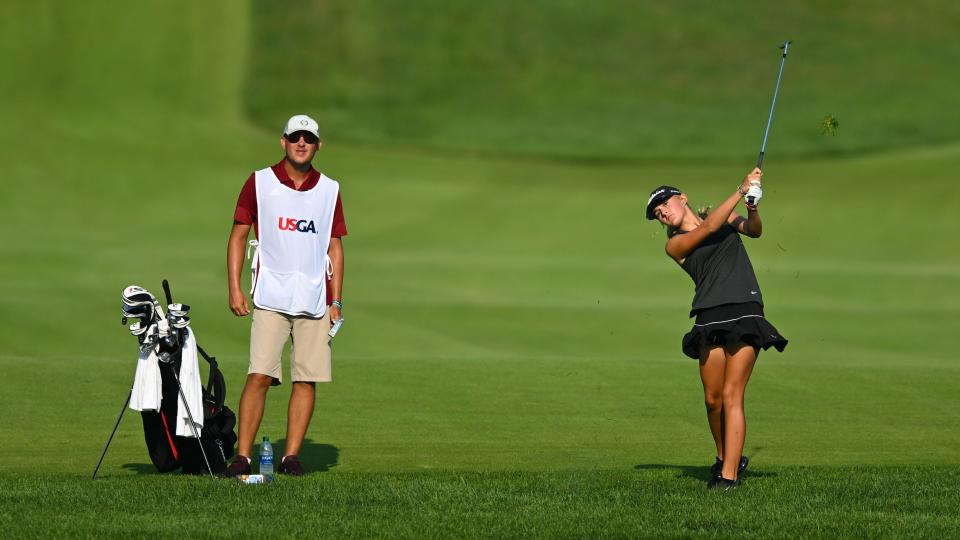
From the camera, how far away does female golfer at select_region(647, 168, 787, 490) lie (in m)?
9.58

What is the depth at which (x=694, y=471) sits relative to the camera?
10.2m

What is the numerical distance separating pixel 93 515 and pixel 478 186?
22310 mm

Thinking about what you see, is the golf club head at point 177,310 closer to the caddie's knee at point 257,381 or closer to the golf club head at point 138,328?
the golf club head at point 138,328

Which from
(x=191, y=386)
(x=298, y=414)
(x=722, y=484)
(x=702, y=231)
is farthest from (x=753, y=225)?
(x=191, y=386)

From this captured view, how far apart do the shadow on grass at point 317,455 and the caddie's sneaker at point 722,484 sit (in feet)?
7.94

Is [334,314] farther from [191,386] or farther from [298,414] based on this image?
[191,386]

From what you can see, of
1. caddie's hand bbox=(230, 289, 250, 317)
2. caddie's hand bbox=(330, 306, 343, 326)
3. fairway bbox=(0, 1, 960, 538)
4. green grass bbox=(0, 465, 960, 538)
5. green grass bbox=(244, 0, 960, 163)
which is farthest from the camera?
green grass bbox=(244, 0, 960, 163)

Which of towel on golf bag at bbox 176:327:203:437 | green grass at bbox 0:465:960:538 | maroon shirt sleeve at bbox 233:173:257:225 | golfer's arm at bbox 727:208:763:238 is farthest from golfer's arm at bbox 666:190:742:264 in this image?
towel on golf bag at bbox 176:327:203:437

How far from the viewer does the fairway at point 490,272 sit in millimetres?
9016

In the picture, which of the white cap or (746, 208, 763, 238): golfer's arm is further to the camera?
the white cap

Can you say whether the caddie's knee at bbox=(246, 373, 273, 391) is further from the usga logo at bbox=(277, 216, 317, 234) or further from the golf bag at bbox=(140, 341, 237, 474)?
the usga logo at bbox=(277, 216, 317, 234)

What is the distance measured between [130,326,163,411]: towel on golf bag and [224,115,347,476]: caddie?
1.78 ft

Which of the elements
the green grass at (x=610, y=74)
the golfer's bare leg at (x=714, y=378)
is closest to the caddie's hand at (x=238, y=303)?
the golfer's bare leg at (x=714, y=378)

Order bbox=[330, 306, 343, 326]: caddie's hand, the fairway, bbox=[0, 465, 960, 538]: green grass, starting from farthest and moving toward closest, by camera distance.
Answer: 1. bbox=[330, 306, 343, 326]: caddie's hand
2. the fairway
3. bbox=[0, 465, 960, 538]: green grass
